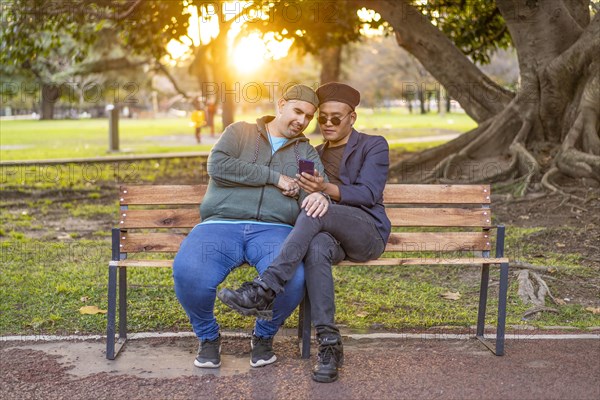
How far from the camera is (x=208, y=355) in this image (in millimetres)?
4449

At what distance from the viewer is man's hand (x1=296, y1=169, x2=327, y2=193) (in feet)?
14.8

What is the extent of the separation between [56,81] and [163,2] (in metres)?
27.9

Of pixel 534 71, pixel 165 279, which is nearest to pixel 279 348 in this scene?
pixel 165 279

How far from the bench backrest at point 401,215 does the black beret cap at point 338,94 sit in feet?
2.22

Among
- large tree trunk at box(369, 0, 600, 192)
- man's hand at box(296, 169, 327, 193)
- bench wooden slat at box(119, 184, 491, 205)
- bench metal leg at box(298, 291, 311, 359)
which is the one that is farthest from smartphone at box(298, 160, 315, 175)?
large tree trunk at box(369, 0, 600, 192)

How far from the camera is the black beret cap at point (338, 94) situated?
190 inches

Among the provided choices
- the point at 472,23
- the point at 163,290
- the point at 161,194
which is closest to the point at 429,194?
the point at 161,194

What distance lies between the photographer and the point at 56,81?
129 feet

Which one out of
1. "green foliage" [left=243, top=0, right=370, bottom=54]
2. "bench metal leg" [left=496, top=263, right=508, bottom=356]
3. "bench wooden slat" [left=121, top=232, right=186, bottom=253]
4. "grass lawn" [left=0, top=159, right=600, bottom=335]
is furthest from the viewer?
"green foliage" [left=243, top=0, right=370, bottom=54]

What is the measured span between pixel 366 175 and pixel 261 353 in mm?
1212

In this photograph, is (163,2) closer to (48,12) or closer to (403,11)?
(48,12)

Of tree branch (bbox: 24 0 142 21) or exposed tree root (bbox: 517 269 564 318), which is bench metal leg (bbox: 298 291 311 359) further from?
tree branch (bbox: 24 0 142 21)

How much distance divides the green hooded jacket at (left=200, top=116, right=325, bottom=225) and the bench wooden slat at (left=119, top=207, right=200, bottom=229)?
0.29 meters

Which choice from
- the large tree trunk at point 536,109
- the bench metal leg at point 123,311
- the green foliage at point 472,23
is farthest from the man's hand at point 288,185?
the green foliage at point 472,23
